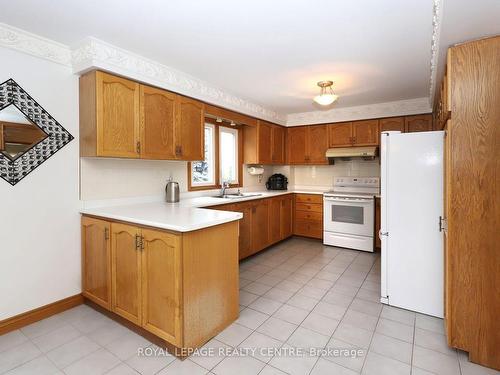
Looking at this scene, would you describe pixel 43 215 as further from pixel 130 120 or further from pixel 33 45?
pixel 33 45

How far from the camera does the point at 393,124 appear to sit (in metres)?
4.24

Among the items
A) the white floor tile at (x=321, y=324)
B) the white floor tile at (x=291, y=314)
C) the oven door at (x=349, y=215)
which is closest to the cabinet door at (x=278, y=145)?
the oven door at (x=349, y=215)

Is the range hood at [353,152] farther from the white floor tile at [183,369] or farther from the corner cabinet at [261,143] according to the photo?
the white floor tile at [183,369]

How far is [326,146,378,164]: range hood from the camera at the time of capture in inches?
169

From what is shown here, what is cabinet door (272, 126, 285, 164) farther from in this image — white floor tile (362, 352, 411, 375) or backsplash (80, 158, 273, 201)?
white floor tile (362, 352, 411, 375)

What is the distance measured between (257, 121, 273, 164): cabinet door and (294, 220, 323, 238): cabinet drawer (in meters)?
1.27

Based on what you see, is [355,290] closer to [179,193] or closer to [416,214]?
[416,214]

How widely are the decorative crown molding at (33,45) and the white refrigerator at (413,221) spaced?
117 inches

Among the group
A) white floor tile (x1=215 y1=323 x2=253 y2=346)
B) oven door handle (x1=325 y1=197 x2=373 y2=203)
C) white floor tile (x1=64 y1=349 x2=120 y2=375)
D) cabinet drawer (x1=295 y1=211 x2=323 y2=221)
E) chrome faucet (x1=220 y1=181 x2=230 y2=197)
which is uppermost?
chrome faucet (x1=220 y1=181 x2=230 y2=197)

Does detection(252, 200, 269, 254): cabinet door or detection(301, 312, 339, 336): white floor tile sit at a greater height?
detection(252, 200, 269, 254): cabinet door

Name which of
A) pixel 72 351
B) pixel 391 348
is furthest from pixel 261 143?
pixel 72 351

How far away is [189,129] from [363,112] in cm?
290

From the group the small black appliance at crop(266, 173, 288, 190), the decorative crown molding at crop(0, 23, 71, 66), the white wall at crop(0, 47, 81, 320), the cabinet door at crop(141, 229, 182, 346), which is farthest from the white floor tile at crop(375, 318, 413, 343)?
the decorative crown molding at crop(0, 23, 71, 66)

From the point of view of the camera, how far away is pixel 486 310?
5.74 feet
